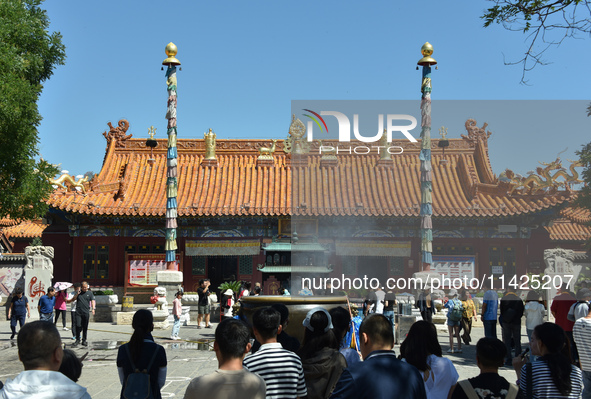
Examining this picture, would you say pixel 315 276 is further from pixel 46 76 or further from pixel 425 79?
pixel 46 76

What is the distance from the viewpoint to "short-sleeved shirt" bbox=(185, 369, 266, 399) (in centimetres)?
334

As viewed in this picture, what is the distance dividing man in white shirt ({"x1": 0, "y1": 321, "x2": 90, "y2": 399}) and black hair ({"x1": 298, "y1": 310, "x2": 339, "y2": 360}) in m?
1.77

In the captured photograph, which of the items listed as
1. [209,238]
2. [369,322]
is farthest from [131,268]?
[369,322]

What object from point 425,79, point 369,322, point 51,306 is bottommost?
point 51,306

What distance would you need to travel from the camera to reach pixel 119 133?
27.5 m

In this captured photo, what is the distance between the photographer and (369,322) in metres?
3.80

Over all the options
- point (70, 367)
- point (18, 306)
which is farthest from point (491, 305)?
point (18, 306)

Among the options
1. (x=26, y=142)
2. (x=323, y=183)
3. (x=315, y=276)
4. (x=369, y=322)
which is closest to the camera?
(x=369, y=322)

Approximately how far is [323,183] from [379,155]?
297 cm

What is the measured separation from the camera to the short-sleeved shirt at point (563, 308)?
29.1 ft

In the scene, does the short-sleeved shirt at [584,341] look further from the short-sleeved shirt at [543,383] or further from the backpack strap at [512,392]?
the backpack strap at [512,392]

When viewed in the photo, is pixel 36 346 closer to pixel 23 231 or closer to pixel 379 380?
pixel 379 380

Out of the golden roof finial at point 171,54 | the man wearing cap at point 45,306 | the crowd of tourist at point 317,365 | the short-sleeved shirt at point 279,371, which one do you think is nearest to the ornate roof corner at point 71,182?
the golden roof finial at point 171,54

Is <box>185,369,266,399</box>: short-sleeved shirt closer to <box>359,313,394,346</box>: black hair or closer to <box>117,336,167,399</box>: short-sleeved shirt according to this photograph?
<box>359,313,394,346</box>: black hair
